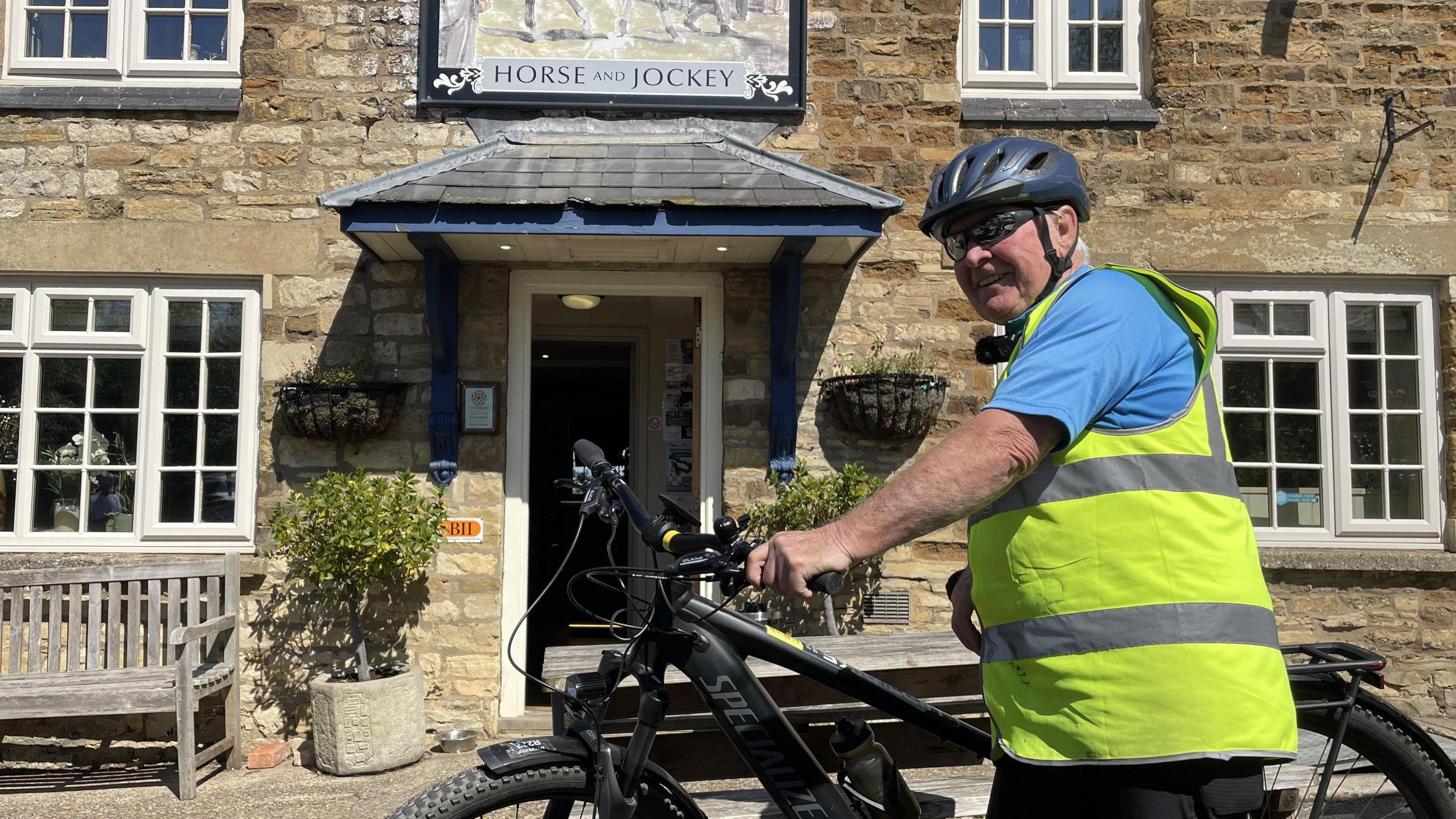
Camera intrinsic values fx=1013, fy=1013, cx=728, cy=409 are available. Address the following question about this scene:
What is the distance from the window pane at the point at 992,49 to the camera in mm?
5984

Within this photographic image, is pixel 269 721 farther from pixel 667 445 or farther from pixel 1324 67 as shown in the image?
pixel 1324 67

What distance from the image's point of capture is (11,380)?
18.0 feet

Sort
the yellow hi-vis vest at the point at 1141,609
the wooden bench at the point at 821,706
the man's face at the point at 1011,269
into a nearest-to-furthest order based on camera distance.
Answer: the yellow hi-vis vest at the point at 1141,609 → the man's face at the point at 1011,269 → the wooden bench at the point at 821,706

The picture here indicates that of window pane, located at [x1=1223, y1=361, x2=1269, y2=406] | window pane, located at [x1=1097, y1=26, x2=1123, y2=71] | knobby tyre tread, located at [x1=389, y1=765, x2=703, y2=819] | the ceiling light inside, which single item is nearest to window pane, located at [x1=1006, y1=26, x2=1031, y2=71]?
window pane, located at [x1=1097, y1=26, x2=1123, y2=71]

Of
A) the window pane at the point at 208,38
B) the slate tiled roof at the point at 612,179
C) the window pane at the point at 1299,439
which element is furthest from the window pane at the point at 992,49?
the window pane at the point at 208,38

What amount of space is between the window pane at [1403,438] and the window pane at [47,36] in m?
7.83

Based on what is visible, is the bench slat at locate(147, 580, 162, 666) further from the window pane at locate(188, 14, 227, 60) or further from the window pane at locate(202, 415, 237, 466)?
the window pane at locate(188, 14, 227, 60)

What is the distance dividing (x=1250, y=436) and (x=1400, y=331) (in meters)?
1.05

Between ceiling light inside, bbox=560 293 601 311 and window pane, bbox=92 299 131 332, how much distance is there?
7.93 feet

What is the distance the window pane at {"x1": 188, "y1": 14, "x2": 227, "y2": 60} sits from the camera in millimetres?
5723

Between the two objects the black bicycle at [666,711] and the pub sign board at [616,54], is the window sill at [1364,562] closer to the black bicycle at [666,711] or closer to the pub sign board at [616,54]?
the pub sign board at [616,54]

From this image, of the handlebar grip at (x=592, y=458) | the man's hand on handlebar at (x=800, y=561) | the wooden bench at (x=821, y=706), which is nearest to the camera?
the man's hand on handlebar at (x=800, y=561)

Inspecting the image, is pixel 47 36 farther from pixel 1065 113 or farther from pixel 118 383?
pixel 1065 113

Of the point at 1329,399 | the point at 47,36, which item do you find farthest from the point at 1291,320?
the point at 47,36
